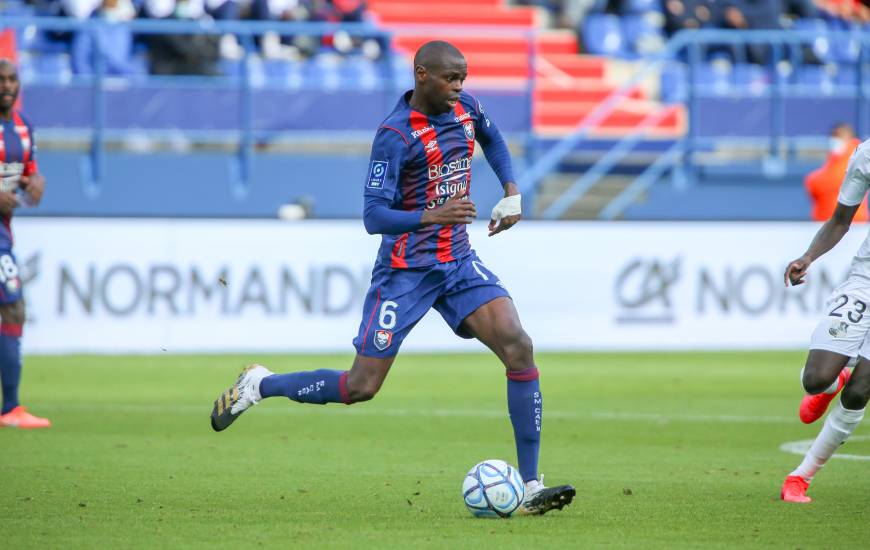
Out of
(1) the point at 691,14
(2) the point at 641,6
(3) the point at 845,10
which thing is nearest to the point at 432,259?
(1) the point at 691,14

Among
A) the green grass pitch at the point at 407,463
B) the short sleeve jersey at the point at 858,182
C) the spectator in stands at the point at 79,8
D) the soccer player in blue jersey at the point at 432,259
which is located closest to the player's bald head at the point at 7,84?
the green grass pitch at the point at 407,463

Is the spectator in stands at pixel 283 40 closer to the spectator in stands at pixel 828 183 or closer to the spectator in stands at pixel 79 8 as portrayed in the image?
the spectator in stands at pixel 79 8

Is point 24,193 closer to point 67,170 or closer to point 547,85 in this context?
point 67,170

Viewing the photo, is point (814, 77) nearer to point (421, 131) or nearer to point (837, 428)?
point (837, 428)

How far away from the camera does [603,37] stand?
24.6 metres

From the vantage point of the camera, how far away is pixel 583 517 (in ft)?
22.2

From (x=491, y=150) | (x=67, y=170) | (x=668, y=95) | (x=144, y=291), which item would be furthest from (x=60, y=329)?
(x=668, y=95)

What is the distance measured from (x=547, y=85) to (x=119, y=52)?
716 cm

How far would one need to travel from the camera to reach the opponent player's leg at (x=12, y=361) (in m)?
10.1

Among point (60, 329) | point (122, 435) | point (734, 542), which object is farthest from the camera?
point (60, 329)

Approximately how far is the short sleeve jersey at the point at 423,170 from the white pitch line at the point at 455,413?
4242 millimetres

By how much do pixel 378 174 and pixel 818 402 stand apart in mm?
2841

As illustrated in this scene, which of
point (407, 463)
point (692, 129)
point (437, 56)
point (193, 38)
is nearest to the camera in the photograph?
point (437, 56)

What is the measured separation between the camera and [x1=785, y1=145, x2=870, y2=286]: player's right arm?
23.4 ft
